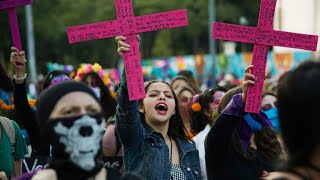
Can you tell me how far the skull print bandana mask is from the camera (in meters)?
2.51

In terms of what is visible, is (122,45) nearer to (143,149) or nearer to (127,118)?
(127,118)

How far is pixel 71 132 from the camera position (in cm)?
252

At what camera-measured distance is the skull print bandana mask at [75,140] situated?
2.51 m

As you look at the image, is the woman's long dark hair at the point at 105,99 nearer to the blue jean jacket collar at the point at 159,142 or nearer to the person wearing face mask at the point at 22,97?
the person wearing face mask at the point at 22,97

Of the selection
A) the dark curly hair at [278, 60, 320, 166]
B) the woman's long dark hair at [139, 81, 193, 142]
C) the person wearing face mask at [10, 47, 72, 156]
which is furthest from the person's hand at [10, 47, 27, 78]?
the dark curly hair at [278, 60, 320, 166]

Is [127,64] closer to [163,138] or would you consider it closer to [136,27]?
[136,27]

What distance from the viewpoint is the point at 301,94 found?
2.18 m

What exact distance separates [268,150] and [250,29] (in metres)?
0.83

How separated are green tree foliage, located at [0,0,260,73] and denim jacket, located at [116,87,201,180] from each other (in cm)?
2868

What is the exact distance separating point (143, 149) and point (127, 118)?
0.29m

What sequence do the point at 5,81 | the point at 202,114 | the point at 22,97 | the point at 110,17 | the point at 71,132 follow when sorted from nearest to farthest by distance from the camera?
the point at 71,132, the point at 22,97, the point at 5,81, the point at 202,114, the point at 110,17

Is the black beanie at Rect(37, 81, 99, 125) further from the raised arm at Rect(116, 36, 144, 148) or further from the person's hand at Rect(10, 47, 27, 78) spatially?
the person's hand at Rect(10, 47, 27, 78)

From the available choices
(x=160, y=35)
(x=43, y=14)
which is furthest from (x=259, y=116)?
(x=160, y=35)

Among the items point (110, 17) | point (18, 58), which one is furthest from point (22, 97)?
point (110, 17)
